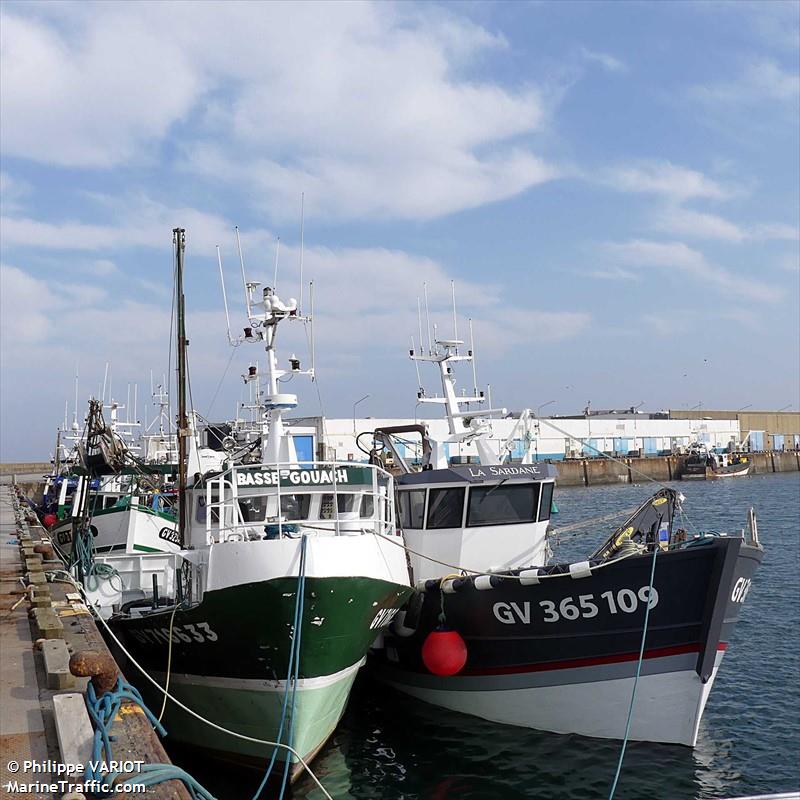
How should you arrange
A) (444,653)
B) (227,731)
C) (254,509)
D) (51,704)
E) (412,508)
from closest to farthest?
(51,704)
(227,731)
(254,509)
(444,653)
(412,508)

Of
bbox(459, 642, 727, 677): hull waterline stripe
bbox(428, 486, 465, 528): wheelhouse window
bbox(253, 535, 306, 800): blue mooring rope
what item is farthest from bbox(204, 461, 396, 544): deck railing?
bbox(459, 642, 727, 677): hull waterline stripe

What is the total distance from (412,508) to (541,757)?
15.8 ft

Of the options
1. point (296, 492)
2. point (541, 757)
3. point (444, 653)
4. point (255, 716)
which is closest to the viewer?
point (255, 716)

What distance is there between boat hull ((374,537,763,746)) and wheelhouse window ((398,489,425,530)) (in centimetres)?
171

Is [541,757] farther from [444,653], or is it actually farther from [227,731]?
[227,731]

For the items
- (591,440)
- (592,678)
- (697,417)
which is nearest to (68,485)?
(592,678)

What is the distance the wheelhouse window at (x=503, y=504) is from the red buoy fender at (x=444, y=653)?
7.30 feet

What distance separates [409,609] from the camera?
13.5m

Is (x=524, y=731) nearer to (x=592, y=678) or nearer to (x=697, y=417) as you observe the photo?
(x=592, y=678)

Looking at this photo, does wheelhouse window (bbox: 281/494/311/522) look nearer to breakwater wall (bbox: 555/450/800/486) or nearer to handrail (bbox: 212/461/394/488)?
handrail (bbox: 212/461/394/488)

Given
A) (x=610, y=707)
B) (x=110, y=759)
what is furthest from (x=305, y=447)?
(x=110, y=759)

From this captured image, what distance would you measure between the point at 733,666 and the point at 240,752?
1017 centimetres

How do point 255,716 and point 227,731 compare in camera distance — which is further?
point 255,716

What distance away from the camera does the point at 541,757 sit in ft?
38.4
